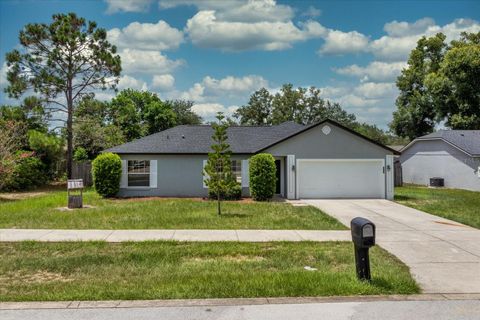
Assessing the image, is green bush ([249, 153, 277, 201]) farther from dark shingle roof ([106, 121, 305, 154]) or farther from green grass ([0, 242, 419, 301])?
green grass ([0, 242, 419, 301])

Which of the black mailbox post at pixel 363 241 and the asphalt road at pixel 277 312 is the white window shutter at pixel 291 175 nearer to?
the black mailbox post at pixel 363 241

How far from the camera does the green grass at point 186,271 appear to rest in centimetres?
631

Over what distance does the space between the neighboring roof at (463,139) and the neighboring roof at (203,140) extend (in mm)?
7806

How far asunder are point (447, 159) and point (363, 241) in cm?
2471

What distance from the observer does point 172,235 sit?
10.9 metres

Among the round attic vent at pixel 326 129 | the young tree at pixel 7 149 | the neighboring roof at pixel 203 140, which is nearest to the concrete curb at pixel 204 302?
the neighboring roof at pixel 203 140

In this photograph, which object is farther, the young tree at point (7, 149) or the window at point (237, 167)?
the window at point (237, 167)

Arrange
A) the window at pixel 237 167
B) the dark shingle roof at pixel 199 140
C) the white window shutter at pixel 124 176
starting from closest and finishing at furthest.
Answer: the white window shutter at pixel 124 176
the dark shingle roof at pixel 199 140
the window at pixel 237 167

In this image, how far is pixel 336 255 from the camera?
8820mm

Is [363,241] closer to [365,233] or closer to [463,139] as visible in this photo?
[365,233]

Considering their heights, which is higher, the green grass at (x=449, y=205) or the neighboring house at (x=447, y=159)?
the neighboring house at (x=447, y=159)

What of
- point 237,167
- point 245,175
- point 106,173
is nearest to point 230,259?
point 245,175

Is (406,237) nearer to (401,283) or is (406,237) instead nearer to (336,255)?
(336,255)

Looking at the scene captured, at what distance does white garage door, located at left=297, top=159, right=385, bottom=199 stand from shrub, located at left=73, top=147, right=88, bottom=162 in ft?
62.6
